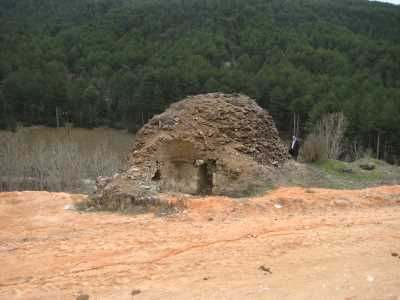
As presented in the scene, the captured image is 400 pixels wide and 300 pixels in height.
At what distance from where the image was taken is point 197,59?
7088 cm

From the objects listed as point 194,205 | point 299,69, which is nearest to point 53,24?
point 299,69

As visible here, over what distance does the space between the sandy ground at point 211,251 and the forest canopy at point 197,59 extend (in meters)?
33.5

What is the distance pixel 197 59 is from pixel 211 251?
6600 cm

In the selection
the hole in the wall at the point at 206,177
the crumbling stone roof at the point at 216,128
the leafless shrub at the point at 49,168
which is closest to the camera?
the crumbling stone roof at the point at 216,128

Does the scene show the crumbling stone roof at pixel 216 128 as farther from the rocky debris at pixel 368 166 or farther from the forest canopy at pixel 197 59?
the forest canopy at pixel 197 59

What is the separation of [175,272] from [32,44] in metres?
81.7

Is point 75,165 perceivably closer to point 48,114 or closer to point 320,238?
point 320,238

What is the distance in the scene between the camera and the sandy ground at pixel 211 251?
5.97 metres

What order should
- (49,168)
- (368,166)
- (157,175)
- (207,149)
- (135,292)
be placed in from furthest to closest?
(49,168), (368,166), (207,149), (157,175), (135,292)

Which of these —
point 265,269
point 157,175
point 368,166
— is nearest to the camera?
point 265,269

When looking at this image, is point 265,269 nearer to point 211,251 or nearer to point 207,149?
point 211,251

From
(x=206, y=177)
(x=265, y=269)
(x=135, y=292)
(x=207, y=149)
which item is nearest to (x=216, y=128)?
(x=207, y=149)

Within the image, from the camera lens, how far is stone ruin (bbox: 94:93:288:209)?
13672 mm

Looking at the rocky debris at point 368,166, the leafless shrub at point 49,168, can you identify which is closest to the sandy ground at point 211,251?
the rocky debris at point 368,166
